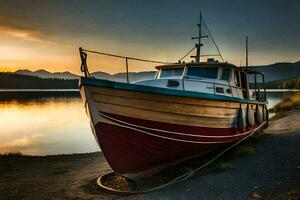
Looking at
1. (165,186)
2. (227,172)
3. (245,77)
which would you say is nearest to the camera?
(165,186)

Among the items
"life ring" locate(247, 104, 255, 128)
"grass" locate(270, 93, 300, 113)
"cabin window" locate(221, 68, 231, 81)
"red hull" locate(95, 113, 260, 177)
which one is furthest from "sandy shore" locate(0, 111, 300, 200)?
"grass" locate(270, 93, 300, 113)

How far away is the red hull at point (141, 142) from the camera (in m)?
8.81

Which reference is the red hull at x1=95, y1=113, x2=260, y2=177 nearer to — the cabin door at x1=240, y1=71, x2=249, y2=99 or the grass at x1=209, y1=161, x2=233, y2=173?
the grass at x1=209, y1=161, x2=233, y2=173

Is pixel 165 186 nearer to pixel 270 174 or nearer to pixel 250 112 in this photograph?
pixel 270 174

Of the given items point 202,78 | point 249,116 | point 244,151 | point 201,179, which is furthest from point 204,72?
point 201,179

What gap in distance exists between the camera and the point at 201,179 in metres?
9.48

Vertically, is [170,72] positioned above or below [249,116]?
above

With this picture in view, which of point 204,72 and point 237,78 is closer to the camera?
point 204,72

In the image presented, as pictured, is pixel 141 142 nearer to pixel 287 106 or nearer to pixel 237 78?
pixel 237 78

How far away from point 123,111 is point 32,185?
4439 millimetres

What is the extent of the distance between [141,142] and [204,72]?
447 centimetres

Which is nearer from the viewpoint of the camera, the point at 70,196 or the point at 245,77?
the point at 70,196

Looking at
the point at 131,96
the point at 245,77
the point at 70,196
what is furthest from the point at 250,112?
the point at 70,196

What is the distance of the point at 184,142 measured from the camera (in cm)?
→ 974
